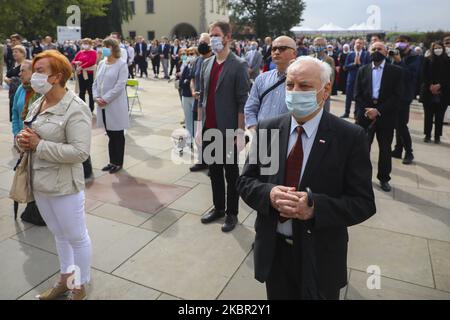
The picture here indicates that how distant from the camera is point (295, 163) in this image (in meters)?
1.99

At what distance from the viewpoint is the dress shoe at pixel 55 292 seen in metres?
2.97

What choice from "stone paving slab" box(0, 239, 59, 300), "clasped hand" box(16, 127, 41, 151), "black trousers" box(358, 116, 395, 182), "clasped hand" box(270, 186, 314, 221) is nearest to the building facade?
"black trousers" box(358, 116, 395, 182)

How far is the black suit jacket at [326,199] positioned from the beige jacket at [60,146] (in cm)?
133

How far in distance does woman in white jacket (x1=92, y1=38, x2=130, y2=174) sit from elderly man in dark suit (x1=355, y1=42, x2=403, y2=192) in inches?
143

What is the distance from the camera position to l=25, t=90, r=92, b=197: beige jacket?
8.70ft

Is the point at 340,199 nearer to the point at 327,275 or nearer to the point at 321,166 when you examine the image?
the point at 321,166

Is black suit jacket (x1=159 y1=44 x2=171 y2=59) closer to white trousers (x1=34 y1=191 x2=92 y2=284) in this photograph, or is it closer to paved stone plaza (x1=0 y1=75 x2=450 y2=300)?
paved stone plaza (x1=0 y1=75 x2=450 y2=300)

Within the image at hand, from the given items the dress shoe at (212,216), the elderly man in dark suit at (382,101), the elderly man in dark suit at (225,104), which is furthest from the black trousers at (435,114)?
the dress shoe at (212,216)

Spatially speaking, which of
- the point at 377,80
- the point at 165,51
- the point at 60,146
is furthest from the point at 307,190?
the point at 165,51

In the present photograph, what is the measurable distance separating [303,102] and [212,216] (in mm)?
2677

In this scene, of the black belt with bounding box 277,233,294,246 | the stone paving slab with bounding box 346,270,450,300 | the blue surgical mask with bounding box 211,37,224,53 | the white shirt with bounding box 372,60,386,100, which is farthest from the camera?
the white shirt with bounding box 372,60,386,100

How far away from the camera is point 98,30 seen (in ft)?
136

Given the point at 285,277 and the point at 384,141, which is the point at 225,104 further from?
the point at 384,141
